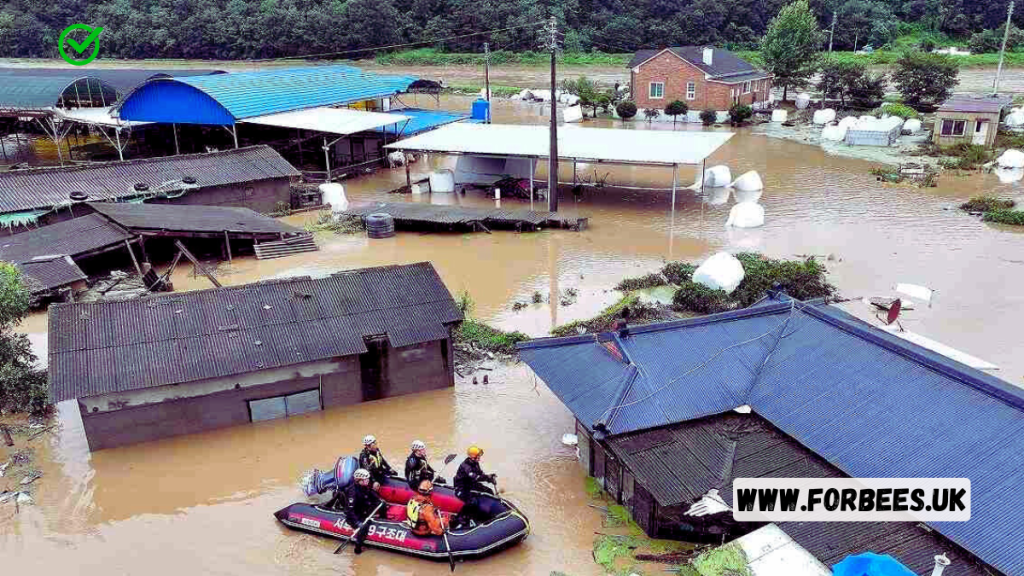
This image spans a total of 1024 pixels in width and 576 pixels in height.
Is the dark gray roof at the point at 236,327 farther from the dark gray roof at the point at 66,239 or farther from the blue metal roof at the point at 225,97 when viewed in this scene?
the blue metal roof at the point at 225,97

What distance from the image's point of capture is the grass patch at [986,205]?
26.8 meters

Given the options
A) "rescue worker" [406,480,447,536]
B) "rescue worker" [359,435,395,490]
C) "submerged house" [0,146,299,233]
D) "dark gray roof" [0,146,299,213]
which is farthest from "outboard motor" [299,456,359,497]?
"dark gray roof" [0,146,299,213]

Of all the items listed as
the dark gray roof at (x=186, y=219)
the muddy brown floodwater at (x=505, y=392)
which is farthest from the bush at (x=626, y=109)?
the dark gray roof at (x=186, y=219)

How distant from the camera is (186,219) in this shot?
75.2ft

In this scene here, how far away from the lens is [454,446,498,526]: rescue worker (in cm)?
1077

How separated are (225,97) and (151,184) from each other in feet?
27.2

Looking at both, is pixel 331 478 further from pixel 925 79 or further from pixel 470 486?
pixel 925 79

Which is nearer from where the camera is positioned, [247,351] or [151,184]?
[247,351]

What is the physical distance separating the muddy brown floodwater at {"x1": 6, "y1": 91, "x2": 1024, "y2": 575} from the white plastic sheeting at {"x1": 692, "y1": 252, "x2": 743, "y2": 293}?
2.68 m

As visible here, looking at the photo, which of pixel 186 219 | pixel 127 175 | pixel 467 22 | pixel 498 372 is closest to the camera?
pixel 498 372

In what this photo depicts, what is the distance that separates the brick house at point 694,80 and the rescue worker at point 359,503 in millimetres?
39955

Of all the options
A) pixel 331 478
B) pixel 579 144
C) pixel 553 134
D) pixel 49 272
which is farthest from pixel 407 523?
pixel 579 144

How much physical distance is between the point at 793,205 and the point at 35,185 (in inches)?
1055

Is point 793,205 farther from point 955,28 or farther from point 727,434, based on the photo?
point 955,28
